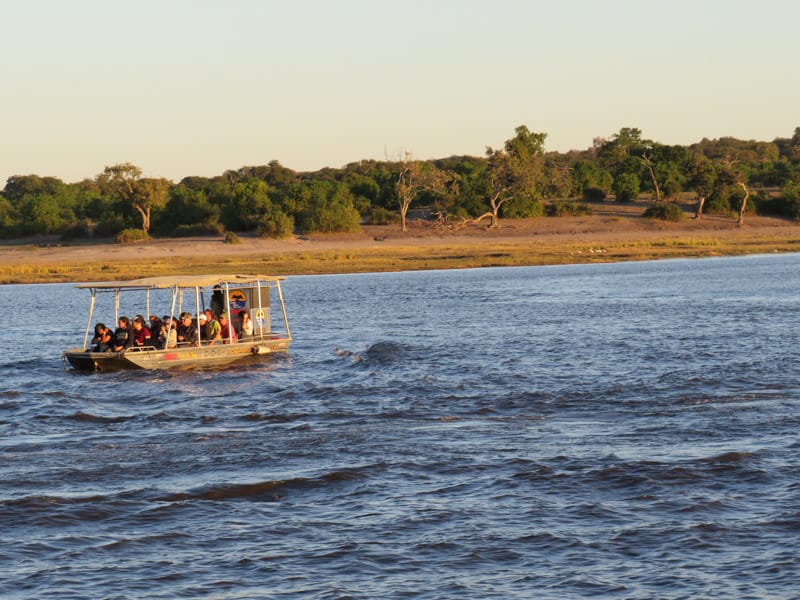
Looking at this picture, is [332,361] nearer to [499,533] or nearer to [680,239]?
[499,533]

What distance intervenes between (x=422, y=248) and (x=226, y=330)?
50.3 metres

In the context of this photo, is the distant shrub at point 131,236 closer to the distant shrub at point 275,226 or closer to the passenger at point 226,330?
the distant shrub at point 275,226

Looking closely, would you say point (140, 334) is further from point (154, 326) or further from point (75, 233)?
point (75, 233)

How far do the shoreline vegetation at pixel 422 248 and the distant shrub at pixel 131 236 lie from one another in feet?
2.74

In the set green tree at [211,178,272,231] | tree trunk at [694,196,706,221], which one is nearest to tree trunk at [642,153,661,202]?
tree trunk at [694,196,706,221]

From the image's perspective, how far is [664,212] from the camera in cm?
8712

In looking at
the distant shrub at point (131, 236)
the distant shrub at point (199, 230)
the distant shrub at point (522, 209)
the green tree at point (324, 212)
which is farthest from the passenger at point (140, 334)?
the distant shrub at point (522, 209)

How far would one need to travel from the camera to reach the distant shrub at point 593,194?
319 feet

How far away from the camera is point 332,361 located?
3003 centimetres

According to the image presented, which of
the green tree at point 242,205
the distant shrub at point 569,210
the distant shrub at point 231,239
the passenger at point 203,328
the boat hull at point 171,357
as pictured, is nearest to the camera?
the boat hull at point 171,357

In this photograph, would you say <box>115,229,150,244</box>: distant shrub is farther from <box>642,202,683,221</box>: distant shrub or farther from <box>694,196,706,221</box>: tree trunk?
<box>694,196,706,221</box>: tree trunk

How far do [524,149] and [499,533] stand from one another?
87958 mm

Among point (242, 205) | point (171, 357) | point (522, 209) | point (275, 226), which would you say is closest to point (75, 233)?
point (242, 205)

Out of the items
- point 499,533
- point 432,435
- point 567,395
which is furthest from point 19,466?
point 567,395
